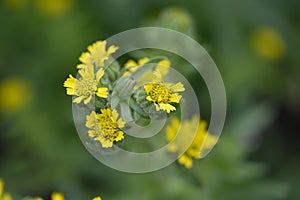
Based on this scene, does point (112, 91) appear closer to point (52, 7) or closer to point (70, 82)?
point (70, 82)

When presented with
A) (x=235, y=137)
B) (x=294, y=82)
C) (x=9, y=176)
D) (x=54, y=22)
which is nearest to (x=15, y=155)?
(x=9, y=176)

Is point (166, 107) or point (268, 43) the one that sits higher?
point (268, 43)

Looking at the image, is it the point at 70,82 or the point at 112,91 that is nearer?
the point at 70,82

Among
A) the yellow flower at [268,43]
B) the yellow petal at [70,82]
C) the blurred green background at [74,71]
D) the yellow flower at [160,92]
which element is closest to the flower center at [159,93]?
the yellow flower at [160,92]

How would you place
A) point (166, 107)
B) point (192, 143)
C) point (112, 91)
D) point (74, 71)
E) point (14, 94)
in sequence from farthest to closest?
1. point (14, 94)
2. point (74, 71)
3. point (192, 143)
4. point (112, 91)
5. point (166, 107)

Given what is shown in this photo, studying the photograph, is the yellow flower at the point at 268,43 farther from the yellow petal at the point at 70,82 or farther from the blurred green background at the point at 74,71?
the yellow petal at the point at 70,82

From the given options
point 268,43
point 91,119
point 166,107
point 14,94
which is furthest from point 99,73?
point 268,43
